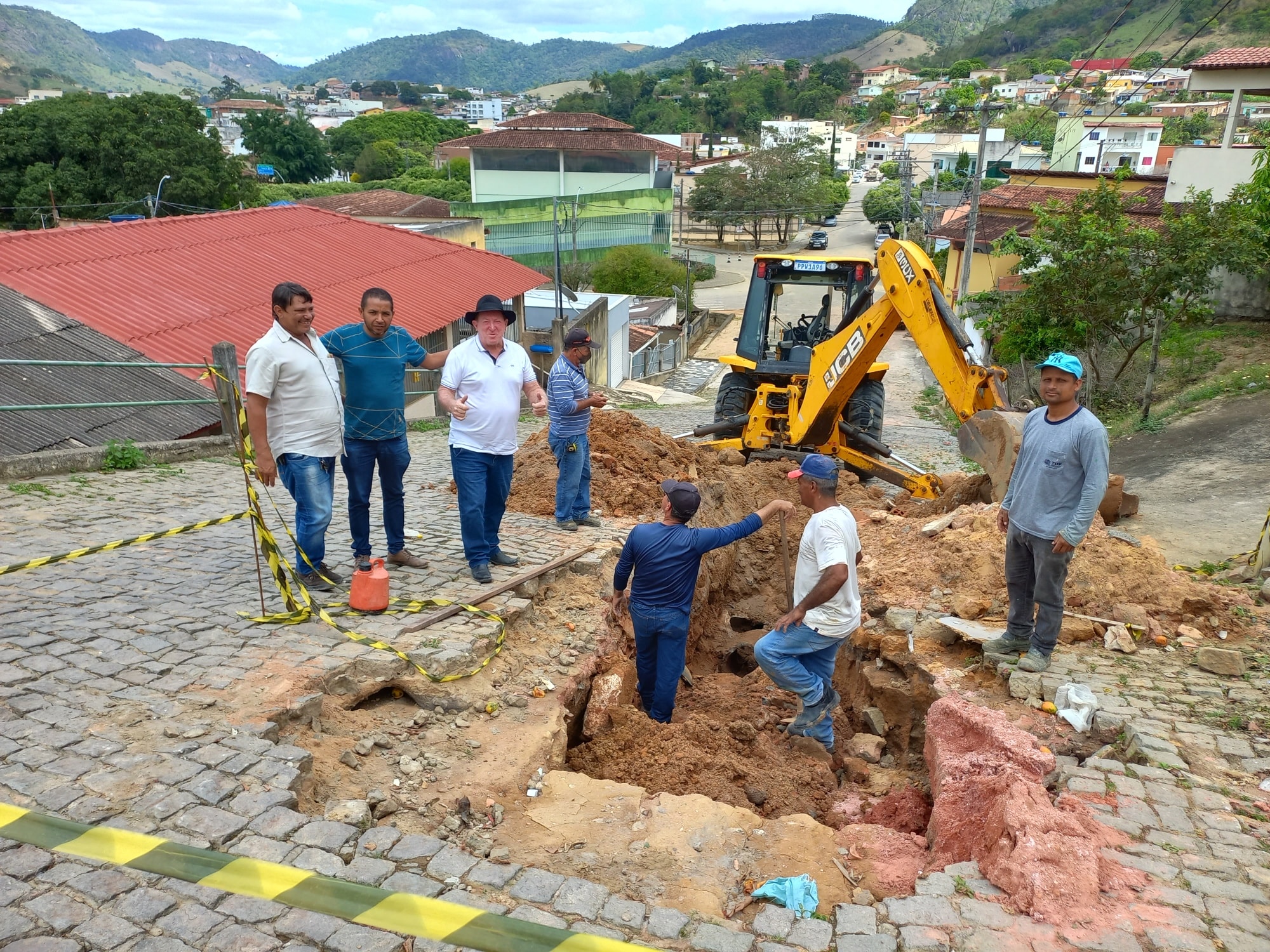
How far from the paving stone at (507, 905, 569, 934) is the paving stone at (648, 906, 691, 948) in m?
0.30

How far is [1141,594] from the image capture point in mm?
6047

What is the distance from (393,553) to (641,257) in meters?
36.0

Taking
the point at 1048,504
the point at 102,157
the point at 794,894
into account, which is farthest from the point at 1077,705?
the point at 102,157

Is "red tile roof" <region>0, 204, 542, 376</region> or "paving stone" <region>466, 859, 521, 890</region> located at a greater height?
"red tile roof" <region>0, 204, 542, 376</region>

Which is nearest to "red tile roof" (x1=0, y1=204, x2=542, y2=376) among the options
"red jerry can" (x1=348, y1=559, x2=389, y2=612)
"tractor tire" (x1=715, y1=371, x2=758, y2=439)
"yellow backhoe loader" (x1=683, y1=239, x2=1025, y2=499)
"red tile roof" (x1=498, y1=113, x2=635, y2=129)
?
"tractor tire" (x1=715, y1=371, x2=758, y2=439)

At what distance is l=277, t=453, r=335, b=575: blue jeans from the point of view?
5156 mm

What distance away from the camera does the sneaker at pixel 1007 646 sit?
536 cm

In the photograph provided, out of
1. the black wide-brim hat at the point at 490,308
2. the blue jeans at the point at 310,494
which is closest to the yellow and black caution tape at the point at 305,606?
the blue jeans at the point at 310,494

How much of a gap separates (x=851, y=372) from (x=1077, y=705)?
4.97 m

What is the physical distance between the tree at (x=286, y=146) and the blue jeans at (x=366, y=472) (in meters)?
71.2

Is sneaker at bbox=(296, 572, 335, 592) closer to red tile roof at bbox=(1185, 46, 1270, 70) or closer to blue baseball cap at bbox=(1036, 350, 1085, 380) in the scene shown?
blue baseball cap at bbox=(1036, 350, 1085, 380)

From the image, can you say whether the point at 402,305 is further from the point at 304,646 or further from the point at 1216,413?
the point at 1216,413

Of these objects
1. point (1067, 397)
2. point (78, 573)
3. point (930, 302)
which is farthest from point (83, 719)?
point (930, 302)

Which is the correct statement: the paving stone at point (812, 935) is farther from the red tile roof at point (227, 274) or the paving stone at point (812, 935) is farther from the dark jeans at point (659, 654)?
the red tile roof at point (227, 274)
